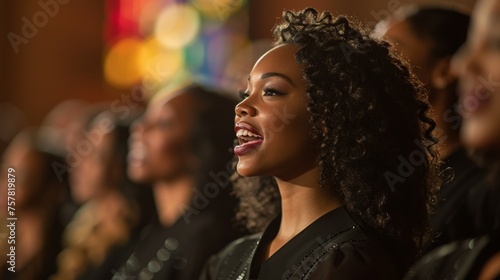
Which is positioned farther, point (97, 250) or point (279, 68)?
point (97, 250)

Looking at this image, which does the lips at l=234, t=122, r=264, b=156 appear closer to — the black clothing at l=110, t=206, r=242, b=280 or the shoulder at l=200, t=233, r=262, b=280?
the shoulder at l=200, t=233, r=262, b=280

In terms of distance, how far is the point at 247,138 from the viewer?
53.1 inches

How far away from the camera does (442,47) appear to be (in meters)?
1.67

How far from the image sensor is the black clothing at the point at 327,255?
122 cm

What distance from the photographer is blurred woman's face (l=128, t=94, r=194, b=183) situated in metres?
1.93

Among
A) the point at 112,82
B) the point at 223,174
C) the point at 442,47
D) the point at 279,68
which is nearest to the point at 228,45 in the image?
the point at 112,82

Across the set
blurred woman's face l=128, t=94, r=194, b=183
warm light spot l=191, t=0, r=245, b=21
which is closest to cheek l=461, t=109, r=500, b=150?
blurred woman's face l=128, t=94, r=194, b=183

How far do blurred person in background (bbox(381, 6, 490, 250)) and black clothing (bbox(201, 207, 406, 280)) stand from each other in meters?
0.33

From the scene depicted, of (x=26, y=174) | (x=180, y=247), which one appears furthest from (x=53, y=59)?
(x=180, y=247)

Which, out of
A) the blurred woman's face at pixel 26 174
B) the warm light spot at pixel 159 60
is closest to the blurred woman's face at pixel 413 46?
the blurred woman's face at pixel 26 174

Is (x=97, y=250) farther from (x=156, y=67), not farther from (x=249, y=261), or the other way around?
(x=156, y=67)

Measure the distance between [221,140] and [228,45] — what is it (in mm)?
1212

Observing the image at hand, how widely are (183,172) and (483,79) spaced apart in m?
0.75

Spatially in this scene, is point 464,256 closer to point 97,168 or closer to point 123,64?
point 97,168
